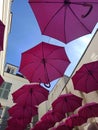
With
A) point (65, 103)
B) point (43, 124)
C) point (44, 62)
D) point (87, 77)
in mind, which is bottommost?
point (43, 124)

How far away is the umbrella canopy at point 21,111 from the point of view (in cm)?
986

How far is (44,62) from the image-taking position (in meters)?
7.20

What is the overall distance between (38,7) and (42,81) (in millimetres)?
3389

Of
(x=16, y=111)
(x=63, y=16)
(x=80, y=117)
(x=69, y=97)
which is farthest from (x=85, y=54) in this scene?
(x=63, y=16)

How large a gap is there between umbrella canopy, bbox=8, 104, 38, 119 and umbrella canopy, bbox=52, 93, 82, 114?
154cm

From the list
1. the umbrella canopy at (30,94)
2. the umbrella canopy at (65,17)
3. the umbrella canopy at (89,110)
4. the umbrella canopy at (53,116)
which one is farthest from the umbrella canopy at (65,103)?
the umbrella canopy at (65,17)

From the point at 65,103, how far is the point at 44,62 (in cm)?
267

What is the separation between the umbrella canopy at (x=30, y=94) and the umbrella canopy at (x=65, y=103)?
62cm

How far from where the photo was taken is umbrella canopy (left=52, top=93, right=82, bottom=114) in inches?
349

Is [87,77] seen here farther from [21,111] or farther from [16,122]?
[16,122]

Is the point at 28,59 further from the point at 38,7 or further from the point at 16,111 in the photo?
the point at 16,111

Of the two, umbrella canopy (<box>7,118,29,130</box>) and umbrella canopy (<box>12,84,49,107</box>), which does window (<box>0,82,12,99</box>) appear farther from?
umbrella canopy (<box>12,84,49,107</box>)

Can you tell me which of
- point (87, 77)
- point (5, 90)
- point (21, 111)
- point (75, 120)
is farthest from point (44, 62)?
point (5, 90)

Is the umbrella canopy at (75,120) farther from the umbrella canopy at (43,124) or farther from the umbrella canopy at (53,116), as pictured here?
the umbrella canopy at (43,124)
